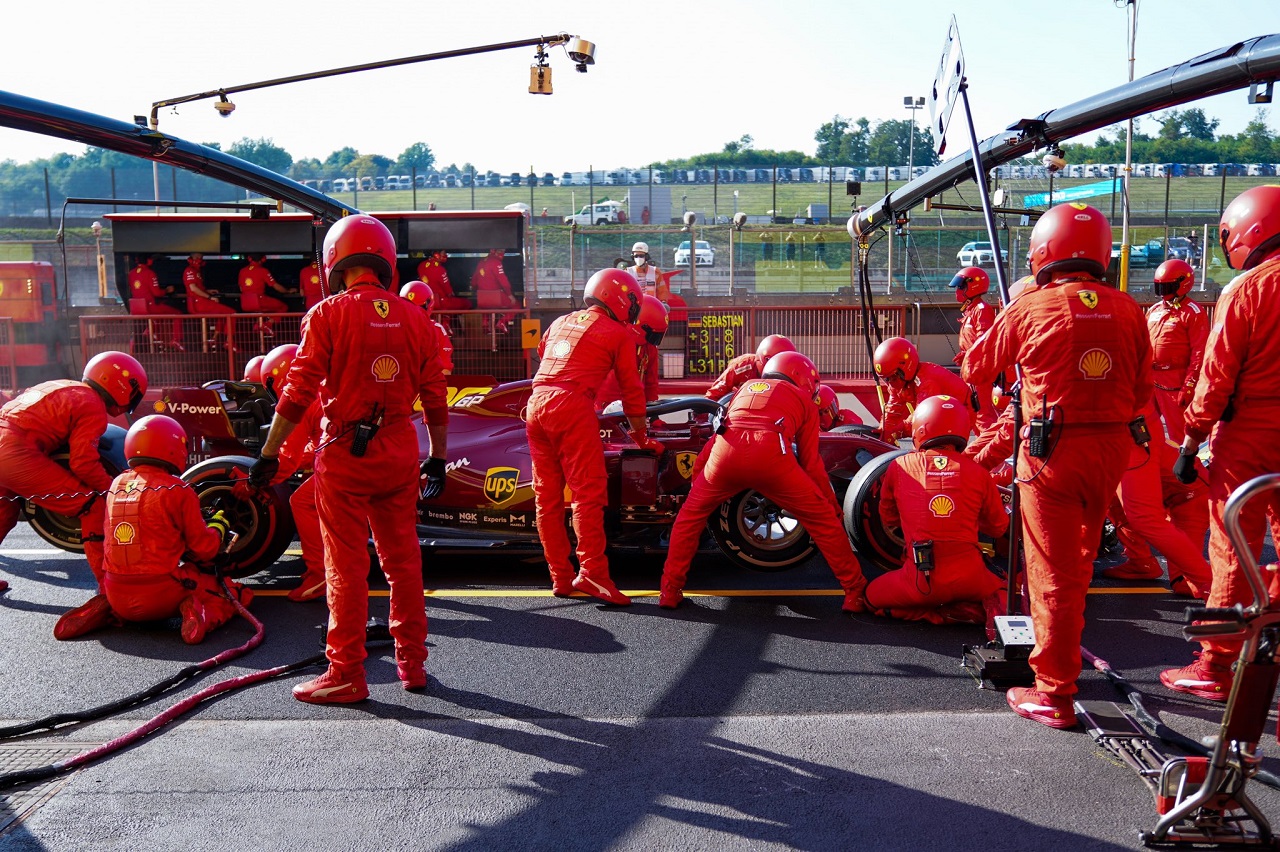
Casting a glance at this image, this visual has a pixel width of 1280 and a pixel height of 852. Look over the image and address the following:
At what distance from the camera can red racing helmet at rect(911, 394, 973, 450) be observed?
19.2ft

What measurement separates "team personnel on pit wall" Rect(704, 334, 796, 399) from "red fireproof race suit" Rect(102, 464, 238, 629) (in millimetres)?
3438

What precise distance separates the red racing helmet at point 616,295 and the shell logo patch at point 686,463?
944 millimetres

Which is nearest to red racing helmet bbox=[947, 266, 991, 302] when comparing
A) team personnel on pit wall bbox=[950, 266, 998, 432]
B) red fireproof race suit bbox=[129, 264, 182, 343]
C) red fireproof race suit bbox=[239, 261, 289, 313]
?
team personnel on pit wall bbox=[950, 266, 998, 432]

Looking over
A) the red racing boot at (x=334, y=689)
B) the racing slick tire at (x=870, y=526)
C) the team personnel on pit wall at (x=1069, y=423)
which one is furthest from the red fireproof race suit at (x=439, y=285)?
the team personnel on pit wall at (x=1069, y=423)

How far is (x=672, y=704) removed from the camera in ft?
15.5

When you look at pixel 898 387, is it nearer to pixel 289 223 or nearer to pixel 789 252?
pixel 289 223

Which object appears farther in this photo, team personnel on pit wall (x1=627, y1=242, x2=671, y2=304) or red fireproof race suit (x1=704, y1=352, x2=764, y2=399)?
team personnel on pit wall (x1=627, y1=242, x2=671, y2=304)

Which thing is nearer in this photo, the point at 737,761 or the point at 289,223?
the point at 737,761

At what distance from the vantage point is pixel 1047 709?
174 inches

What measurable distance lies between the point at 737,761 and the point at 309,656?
8.05ft

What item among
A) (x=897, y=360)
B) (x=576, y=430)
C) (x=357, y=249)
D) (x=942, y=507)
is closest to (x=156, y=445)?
(x=357, y=249)

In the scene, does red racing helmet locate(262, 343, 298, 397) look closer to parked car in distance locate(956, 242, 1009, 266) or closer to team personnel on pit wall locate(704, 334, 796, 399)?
team personnel on pit wall locate(704, 334, 796, 399)

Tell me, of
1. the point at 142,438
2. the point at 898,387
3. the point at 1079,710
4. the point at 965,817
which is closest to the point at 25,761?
the point at 142,438

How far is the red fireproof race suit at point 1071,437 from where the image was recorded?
4344 millimetres
